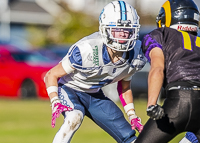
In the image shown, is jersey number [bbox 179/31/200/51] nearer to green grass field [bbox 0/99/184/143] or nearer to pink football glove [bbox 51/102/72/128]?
pink football glove [bbox 51/102/72/128]

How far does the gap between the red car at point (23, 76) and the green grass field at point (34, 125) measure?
27.0 inches

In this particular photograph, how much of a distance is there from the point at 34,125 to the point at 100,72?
16.8ft

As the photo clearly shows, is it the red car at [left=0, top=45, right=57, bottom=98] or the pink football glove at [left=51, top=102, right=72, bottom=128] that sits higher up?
the pink football glove at [left=51, top=102, right=72, bottom=128]

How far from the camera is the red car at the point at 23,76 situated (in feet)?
45.1

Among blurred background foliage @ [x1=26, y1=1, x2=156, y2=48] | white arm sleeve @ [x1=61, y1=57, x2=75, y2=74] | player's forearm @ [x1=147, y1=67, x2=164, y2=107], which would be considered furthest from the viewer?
blurred background foliage @ [x1=26, y1=1, x2=156, y2=48]

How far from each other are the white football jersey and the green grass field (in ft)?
9.93

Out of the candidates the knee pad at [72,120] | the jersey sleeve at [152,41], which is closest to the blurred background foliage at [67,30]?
the knee pad at [72,120]

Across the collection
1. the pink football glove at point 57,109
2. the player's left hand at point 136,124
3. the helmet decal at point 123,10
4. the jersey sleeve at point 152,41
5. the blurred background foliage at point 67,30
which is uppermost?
the helmet decal at point 123,10

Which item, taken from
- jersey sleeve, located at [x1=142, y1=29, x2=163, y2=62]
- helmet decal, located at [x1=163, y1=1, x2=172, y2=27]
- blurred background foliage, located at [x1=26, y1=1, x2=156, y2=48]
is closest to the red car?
blurred background foliage, located at [x1=26, y1=1, x2=156, y2=48]

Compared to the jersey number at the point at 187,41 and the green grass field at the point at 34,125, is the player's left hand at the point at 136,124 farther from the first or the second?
the green grass field at the point at 34,125

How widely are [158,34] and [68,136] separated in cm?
126

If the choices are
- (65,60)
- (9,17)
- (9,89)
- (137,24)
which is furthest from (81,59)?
(9,17)

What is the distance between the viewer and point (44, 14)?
29.7 m

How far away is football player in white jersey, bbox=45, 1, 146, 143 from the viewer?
4.50 meters
